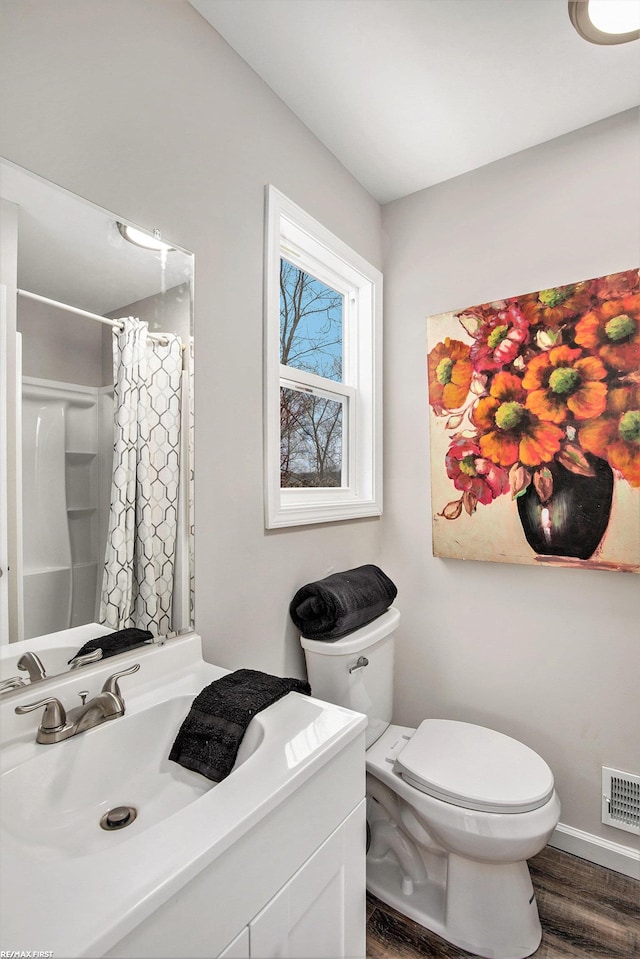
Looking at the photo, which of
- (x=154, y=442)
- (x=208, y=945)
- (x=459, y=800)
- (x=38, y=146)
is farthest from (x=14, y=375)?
Answer: (x=459, y=800)

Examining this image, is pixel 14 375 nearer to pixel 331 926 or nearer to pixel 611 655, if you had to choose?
pixel 331 926

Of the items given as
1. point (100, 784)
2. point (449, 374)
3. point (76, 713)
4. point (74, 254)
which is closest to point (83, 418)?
point (74, 254)

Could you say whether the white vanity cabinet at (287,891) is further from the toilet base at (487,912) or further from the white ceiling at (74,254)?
the white ceiling at (74,254)

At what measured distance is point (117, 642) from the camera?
106 cm

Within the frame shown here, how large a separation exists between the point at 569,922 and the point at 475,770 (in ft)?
1.65

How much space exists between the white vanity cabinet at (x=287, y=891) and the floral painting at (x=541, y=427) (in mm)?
1007

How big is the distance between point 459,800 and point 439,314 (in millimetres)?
1573

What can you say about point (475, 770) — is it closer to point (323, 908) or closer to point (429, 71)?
point (323, 908)

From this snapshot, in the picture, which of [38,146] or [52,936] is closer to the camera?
[52,936]

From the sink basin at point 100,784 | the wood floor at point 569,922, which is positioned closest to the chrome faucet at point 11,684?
the sink basin at point 100,784

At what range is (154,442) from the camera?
3.73ft

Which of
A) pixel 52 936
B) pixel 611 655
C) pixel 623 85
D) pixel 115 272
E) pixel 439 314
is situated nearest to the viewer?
pixel 52 936

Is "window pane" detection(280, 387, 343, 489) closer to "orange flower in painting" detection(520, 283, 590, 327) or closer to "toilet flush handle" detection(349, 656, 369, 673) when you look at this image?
"toilet flush handle" detection(349, 656, 369, 673)

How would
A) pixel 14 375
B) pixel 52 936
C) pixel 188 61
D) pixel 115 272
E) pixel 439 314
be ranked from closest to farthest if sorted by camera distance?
1. pixel 52 936
2. pixel 14 375
3. pixel 115 272
4. pixel 188 61
5. pixel 439 314
